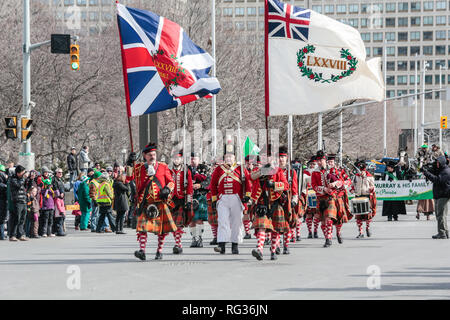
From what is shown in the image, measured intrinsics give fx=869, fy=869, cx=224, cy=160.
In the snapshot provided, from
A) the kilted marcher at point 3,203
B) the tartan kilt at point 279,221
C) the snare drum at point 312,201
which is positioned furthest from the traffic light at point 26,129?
the tartan kilt at point 279,221

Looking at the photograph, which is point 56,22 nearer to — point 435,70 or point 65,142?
point 65,142

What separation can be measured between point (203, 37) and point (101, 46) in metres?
5.14

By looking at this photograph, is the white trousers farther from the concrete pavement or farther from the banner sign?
the banner sign

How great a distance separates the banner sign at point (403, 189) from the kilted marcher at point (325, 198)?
11.2 metres

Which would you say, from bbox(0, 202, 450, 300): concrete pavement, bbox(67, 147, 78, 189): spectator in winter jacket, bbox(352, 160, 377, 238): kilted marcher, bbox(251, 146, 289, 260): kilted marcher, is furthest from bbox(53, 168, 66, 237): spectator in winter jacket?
bbox(67, 147, 78, 189): spectator in winter jacket

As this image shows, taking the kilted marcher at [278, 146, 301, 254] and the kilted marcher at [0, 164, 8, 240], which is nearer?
the kilted marcher at [278, 146, 301, 254]

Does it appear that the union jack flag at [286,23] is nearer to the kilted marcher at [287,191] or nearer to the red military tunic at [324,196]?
the kilted marcher at [287,191]

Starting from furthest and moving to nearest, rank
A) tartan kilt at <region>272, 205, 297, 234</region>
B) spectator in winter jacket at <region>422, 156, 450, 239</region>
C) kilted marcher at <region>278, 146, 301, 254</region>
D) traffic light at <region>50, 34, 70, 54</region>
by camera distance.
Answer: traffic light at <region>50, 34, 70, 54</region>, spectator in winter jacket at <region>422, 156, 450, 239</region>, kilted marcher at <region>278, 146, 301, 254</region>, tartan kilt at <region>272, 205, 297, 234</region>

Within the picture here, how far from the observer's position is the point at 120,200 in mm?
21594

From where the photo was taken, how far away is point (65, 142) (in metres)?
40.0

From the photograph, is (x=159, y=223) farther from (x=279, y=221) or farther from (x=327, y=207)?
(x=327, y=207)

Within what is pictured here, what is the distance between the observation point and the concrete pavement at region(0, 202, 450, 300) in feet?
32.8

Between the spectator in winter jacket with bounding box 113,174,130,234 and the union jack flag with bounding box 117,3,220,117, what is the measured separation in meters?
6.17

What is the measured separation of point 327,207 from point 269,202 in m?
2.62
